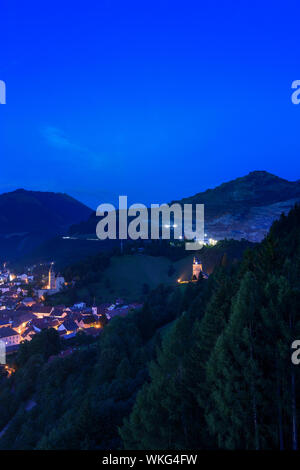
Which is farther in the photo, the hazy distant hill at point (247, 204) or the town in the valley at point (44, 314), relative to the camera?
the hazy distant hill at point (247, 204)

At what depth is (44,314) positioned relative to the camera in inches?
2199

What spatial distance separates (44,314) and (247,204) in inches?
3116

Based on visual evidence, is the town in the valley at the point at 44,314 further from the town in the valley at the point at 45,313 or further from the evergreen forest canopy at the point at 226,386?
the evergreen forest canopy at the point at 226,386

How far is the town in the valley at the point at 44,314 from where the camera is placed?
45.9 meters

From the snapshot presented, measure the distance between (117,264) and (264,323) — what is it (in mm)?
73233

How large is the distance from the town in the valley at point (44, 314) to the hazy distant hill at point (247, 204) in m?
43.0

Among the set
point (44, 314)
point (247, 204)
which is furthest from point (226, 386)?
point (247, 204)

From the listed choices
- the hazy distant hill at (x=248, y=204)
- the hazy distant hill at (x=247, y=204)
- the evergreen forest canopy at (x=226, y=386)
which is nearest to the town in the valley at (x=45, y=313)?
the evergreen forest canopy at (x=226, y=386)

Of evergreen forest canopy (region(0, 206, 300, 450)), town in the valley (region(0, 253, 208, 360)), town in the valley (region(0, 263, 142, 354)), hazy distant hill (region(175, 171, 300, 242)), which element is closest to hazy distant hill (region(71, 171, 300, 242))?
hazy distant hill (region(175, 171, 300, 242))

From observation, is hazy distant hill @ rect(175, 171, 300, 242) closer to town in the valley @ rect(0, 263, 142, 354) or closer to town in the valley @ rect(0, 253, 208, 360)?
town in the valley @ rect(0, 253, 208, 360)

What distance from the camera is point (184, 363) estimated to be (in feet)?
35.2

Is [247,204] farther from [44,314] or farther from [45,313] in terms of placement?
[44,314]
